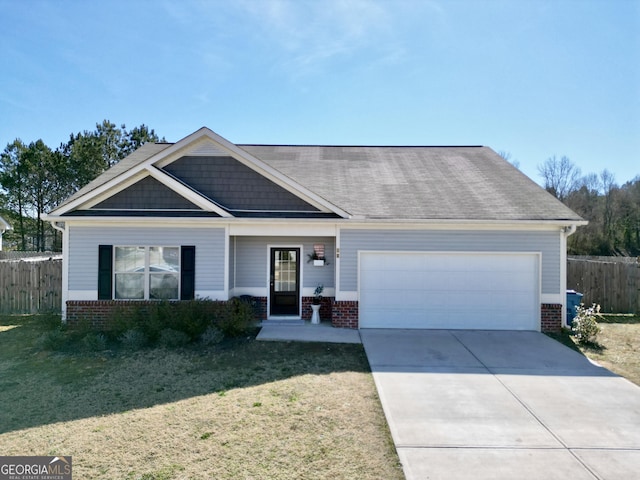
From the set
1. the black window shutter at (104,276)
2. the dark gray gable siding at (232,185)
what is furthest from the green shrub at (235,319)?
the black window shutter at (104,276)

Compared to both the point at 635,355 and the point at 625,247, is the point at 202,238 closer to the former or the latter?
the point at 635,355

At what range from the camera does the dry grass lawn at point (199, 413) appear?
3910 mm

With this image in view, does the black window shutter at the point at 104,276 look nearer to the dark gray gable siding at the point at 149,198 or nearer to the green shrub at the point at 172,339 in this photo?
the dark gray gable siding at the point at 149,198

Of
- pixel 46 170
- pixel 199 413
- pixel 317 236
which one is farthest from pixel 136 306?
pixel 46 170

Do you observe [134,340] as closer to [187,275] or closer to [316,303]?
[187,275]

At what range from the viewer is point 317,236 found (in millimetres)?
10273

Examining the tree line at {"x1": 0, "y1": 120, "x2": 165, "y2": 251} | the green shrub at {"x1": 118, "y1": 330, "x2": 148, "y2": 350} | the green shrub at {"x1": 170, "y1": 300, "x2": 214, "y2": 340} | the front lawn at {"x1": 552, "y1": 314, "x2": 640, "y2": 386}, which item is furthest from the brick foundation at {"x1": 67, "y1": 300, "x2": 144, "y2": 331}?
the tree line at {"x1": 0, "y1": 120, "x2": 165, "y2": 251}

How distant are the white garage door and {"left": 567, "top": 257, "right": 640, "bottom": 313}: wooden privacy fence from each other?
396 cm

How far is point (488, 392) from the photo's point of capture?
230 inches

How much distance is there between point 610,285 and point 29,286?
1804cm

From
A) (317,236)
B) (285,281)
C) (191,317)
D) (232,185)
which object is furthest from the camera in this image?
(285,281)

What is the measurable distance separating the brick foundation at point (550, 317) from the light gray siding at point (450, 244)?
15.1 inches

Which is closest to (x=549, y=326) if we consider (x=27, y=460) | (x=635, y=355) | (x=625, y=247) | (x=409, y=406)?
(x=635, y=355)

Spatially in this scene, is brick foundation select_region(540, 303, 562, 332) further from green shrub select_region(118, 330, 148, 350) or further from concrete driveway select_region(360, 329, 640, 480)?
green shrub select_region(118, 330, 148, 350)
